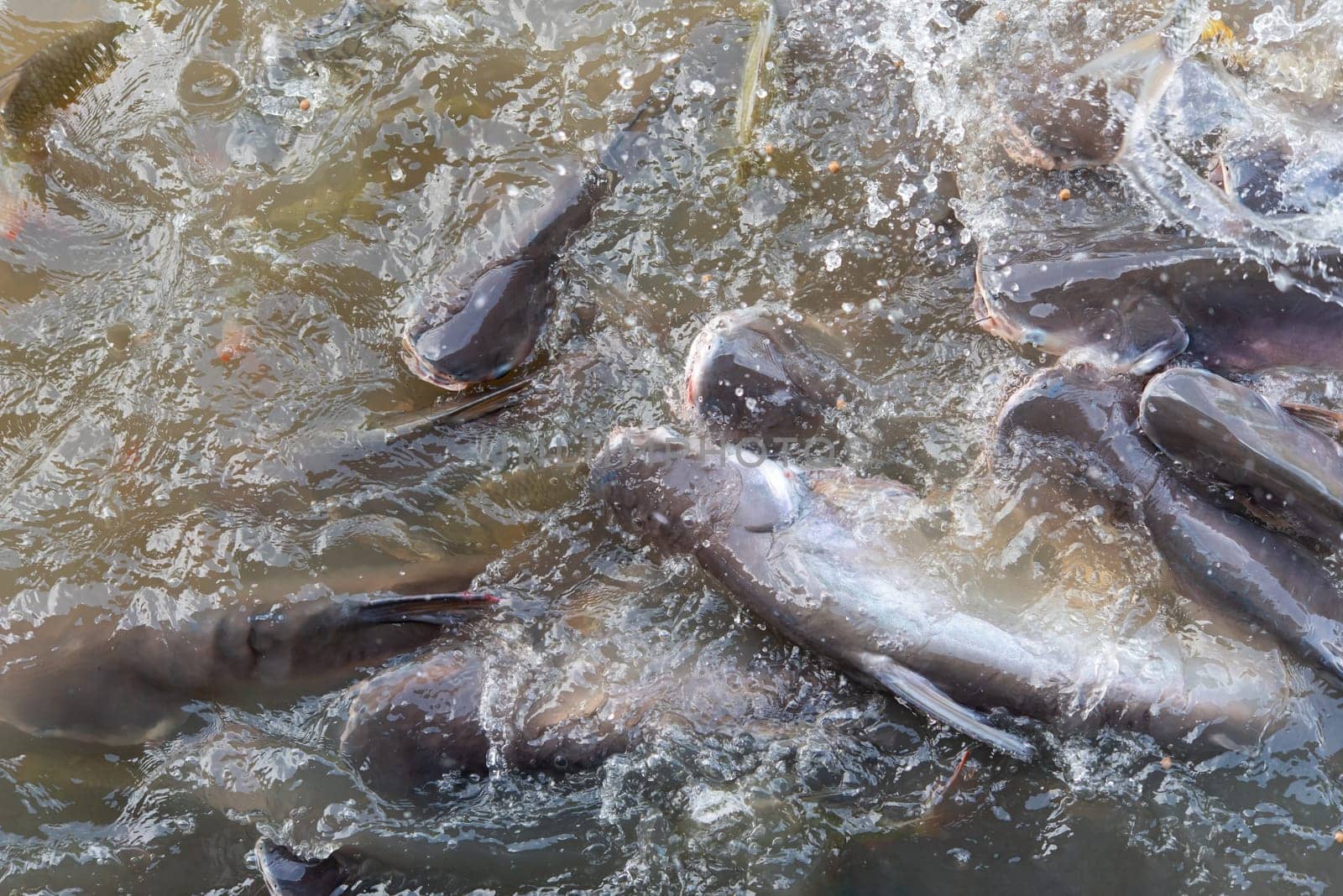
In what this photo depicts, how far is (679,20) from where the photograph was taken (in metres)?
3.78

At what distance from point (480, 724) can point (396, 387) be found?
1.25 meters

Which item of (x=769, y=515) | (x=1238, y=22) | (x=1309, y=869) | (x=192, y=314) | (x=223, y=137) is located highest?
(x=223, y=137)

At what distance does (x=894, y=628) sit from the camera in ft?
9.45

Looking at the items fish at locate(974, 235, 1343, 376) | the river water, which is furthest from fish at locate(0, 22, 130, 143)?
fish at locate(974, 235, 1343, 376)

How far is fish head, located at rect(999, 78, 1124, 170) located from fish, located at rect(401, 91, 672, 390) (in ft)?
5.23

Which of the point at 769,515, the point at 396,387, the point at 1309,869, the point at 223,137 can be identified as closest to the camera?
the point at 1309,869

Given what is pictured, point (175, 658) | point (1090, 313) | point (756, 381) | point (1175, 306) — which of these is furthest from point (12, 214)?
point (1175, 306)

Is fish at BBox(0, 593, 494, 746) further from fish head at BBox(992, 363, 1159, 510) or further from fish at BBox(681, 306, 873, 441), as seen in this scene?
fish head at BBox(992, 363, 1159, 510)

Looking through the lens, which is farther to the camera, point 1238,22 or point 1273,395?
point 1238,22

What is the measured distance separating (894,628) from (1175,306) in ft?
4.73

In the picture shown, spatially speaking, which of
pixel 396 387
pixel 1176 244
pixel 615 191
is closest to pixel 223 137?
pixel 396 387

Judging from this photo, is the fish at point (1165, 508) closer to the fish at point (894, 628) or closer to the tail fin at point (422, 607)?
the fish at point (894, 628)

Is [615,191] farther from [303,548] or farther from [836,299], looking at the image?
[303,548]

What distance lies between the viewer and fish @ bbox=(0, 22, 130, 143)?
11.5 feet
